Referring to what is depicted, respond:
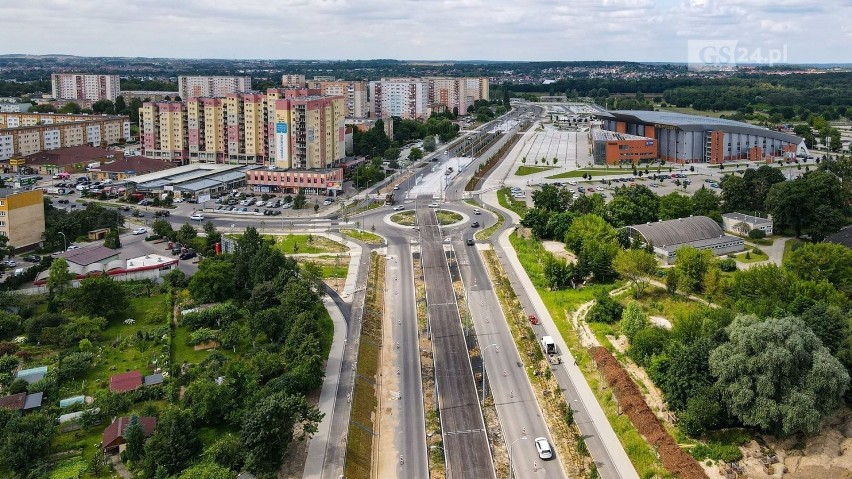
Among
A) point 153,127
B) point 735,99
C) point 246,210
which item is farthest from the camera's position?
point 735,99

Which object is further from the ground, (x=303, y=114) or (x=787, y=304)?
(x=303, y=114)

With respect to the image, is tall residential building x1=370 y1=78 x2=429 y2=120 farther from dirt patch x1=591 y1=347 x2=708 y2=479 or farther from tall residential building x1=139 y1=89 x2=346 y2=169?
dirt patch x1=591 y1=347 x2=708 y2=479

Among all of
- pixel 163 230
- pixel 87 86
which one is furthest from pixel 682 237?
pixel 87 86

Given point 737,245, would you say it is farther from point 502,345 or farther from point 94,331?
point 94,331

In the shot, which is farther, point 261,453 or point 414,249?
point 414,249

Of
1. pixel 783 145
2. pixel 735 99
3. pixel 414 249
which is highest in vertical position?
pixel 735 99

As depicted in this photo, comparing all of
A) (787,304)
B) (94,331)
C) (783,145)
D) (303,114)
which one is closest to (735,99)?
(783,145)

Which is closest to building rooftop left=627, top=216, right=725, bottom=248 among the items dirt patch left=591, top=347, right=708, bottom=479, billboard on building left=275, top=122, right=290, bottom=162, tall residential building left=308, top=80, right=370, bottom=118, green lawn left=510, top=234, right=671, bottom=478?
green lawn left=510, top=234, right=671, bottom=478
